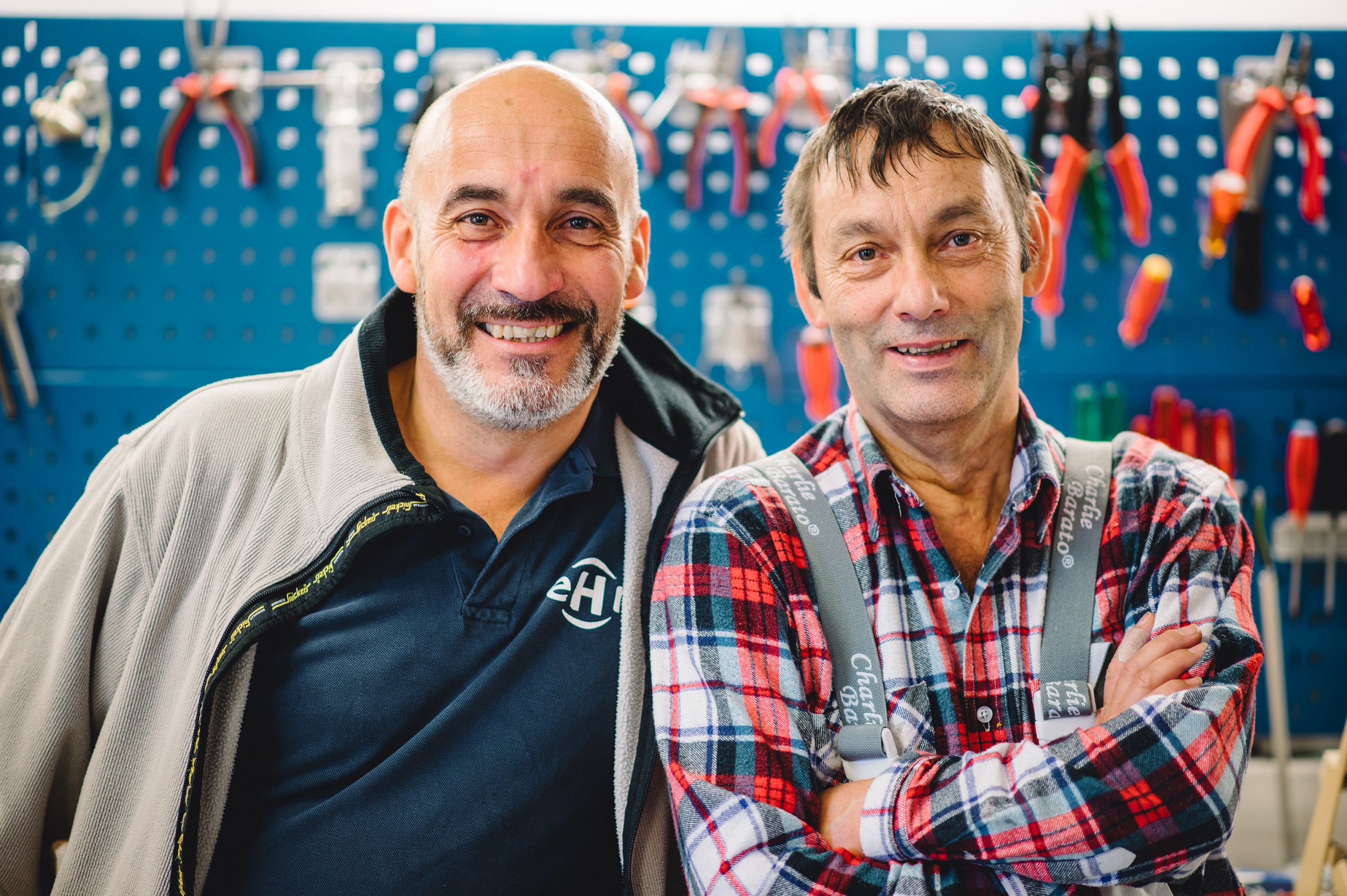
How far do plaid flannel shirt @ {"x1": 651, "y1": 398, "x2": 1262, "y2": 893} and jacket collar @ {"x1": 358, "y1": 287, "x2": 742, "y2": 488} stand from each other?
196 millimetres

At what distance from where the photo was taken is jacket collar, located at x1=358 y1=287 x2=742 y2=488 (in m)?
1.43

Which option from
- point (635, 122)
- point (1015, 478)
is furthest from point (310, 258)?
point (1015, 478)

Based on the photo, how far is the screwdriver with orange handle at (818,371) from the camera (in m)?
2.22

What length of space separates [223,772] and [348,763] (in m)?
0.16

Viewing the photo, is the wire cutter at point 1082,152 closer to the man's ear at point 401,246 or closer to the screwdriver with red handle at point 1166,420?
the screwdriver with red handle at point 1166,420

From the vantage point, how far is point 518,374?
137cm

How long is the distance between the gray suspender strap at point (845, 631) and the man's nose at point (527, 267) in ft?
1.37

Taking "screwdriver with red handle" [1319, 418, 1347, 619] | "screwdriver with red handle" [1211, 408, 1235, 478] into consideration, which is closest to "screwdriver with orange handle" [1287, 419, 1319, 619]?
"screwdriver with red handle" [1319, 418, 1347, 619]

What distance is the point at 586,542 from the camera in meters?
1.42

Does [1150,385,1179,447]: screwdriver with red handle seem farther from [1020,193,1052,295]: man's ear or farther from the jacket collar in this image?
the jacket collar

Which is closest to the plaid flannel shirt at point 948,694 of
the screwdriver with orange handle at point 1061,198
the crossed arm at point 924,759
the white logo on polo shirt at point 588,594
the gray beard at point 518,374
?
the crossed arm at point 924,759

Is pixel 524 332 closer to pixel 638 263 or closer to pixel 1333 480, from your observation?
pixel 638 263

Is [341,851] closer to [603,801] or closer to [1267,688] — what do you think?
[603,801]

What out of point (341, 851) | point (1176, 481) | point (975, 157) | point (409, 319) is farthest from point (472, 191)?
point (1176, 481)
